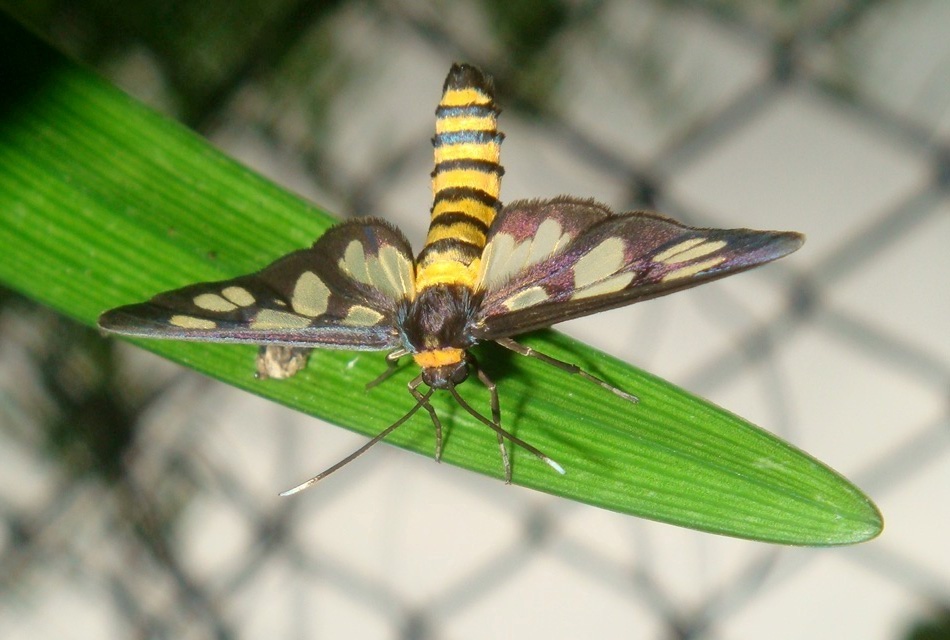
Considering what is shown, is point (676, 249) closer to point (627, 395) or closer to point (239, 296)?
point (627, 395)

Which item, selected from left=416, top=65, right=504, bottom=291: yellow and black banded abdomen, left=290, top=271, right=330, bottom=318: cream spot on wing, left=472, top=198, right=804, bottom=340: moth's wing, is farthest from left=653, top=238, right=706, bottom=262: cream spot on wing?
left=290, top=271, right=330, bottom=318: cream spot on wing

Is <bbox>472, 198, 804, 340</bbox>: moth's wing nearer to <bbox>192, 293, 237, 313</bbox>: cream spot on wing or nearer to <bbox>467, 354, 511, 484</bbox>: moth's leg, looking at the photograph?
<bbox>467, 354, 511, 484</bbox>: moth's leg

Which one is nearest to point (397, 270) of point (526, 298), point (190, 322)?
point (526, 298)

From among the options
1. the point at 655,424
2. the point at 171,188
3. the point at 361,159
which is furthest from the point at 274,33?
the point at 655,424

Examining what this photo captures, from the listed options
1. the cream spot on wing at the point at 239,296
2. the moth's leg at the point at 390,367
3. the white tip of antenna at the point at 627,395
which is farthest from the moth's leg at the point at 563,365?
the cream spot on wing at the point at 239,296

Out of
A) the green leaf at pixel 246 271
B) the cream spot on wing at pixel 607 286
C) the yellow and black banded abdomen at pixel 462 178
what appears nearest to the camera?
the green leaf at pixel 246 271

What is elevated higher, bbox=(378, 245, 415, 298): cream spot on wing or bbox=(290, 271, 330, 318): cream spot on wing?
bbox=(378, 245, 415, 298): cream spot on wing

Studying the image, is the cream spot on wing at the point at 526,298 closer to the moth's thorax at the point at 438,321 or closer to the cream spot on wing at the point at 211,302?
the moth's thorax at the point at 438,321
